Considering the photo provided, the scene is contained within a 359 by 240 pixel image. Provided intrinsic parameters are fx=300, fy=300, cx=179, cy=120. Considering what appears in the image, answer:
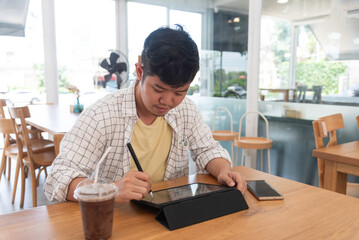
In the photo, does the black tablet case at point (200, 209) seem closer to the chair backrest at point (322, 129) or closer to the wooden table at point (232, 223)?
the wooden table at point (232, 223)

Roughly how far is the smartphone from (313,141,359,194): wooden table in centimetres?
80

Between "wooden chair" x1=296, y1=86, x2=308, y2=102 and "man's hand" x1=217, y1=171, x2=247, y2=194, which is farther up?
"wooden chair" x1=296, y1=86, x2=308, y2=102

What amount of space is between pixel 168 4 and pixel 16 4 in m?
2.31

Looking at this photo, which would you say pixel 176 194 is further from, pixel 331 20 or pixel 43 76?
pixel 43 76

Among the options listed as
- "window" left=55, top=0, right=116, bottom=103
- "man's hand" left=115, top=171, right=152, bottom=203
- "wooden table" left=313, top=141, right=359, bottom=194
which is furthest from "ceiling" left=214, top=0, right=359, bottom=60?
"window" left=55, top=0, right=116, bottom=103

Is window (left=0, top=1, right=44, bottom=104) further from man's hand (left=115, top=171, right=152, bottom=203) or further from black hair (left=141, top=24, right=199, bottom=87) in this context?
man's hand (left=115, top=171, right=152, bottom=203)

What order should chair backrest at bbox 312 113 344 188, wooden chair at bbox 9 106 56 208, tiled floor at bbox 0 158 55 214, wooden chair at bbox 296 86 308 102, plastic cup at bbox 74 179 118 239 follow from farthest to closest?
wooden chair at bbox 296 86 308 102 → tiled floor at bbox 0 158 55 214 → wooden chair at bbox 9 106 56 208 → chair backrest at bbox 312 113 344 188 → plastic cup at bbox 74 179 118 239

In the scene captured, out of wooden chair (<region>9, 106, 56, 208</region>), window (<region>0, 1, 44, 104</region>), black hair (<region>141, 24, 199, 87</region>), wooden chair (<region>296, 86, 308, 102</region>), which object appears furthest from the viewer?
window (<region>0, 1, 44, 104</region>)

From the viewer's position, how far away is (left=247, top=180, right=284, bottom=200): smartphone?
949 mm

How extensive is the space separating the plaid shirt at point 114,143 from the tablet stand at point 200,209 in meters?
0.36

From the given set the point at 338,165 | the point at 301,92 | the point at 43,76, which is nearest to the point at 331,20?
the point at 301,92

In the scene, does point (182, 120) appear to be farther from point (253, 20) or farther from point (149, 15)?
point (149, 15)

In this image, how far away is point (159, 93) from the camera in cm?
100

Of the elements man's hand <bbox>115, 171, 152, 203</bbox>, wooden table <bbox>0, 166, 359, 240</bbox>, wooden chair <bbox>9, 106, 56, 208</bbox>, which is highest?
man's hand <bbox>115, 171, 152, 203</bbox>
